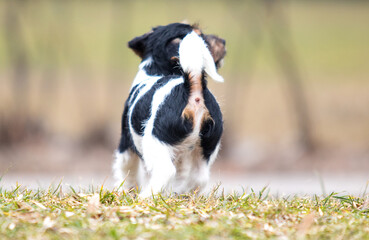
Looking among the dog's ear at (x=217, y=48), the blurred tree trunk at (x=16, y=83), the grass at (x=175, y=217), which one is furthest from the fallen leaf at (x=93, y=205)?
the blurred tree trunk at (x=16, y=83)

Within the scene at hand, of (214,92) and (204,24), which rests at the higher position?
(204,24)

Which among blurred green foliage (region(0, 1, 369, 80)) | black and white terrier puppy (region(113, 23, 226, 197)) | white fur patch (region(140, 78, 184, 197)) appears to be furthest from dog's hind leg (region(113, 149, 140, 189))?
blurred green foliage (region(0, 1, 369, 80))

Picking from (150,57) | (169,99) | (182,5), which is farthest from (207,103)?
(182,5)

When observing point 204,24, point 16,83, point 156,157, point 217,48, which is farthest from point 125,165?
point 204,24

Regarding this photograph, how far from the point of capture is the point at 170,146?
469 cm

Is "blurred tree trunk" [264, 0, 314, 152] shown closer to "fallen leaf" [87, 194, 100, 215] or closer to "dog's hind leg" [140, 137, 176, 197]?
"dog's hind leg" [140, 137, 176, 197]

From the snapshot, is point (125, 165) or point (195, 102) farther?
point (125, 165)

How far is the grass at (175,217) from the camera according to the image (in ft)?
11.6

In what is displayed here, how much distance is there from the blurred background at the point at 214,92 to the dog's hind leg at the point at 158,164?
→ 5.00 meters

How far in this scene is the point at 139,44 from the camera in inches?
225

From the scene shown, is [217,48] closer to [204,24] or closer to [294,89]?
[294,89]

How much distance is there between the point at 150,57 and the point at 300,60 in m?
12.7

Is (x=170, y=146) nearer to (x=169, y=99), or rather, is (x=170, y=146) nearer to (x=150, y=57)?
(x=169, y=99)

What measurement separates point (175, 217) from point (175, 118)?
987mm
